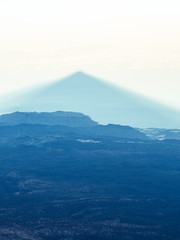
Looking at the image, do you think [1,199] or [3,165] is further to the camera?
[3,165]

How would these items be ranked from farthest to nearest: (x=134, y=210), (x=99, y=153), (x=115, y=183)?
(x=99, y=153), (x=115, y=183), (x=134, y=210)

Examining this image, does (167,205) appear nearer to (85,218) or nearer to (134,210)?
(134,210)

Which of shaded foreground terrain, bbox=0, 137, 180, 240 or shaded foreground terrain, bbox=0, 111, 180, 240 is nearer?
shaded foreground terrain, bbox=0, 111, 180, 240

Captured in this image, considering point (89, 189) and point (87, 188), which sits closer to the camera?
point (89, 189)

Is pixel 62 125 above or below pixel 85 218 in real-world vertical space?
above

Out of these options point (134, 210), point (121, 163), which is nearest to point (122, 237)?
point (134, 210)

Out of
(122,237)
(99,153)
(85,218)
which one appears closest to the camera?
(122,237)

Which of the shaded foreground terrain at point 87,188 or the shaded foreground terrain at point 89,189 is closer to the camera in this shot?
the shaded foreground terrain at point 87,188
